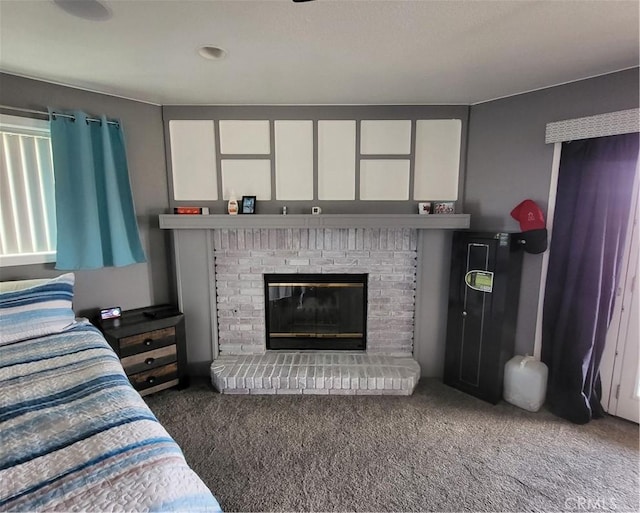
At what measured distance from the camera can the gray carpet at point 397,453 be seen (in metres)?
1.63

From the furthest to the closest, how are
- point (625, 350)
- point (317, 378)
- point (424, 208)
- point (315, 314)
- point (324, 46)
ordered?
1. point (315, 314)
2. point (424, 208)
3. point (317, 378)
4. point (625, 350)
5. point (324, 46)

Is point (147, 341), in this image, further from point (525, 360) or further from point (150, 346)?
point (525, 360)

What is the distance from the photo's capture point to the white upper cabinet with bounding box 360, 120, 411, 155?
2.60 metres

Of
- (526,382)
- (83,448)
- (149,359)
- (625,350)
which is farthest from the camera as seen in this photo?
(149,359)

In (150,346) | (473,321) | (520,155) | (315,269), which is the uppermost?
(520,155)

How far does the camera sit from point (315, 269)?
2.76m

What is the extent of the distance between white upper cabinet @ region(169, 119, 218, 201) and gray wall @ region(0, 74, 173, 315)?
110 millimetres

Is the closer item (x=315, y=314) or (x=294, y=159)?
(x=294, y=159)

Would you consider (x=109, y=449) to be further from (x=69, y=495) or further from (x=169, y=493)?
(x=169, y=493)

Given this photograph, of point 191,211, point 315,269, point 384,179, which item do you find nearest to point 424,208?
point 384,179

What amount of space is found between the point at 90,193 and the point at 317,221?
1.70m

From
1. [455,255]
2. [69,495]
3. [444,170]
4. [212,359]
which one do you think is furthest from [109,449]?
[444,170]

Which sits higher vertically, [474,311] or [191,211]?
[191,211]

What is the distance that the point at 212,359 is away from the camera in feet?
9.29
